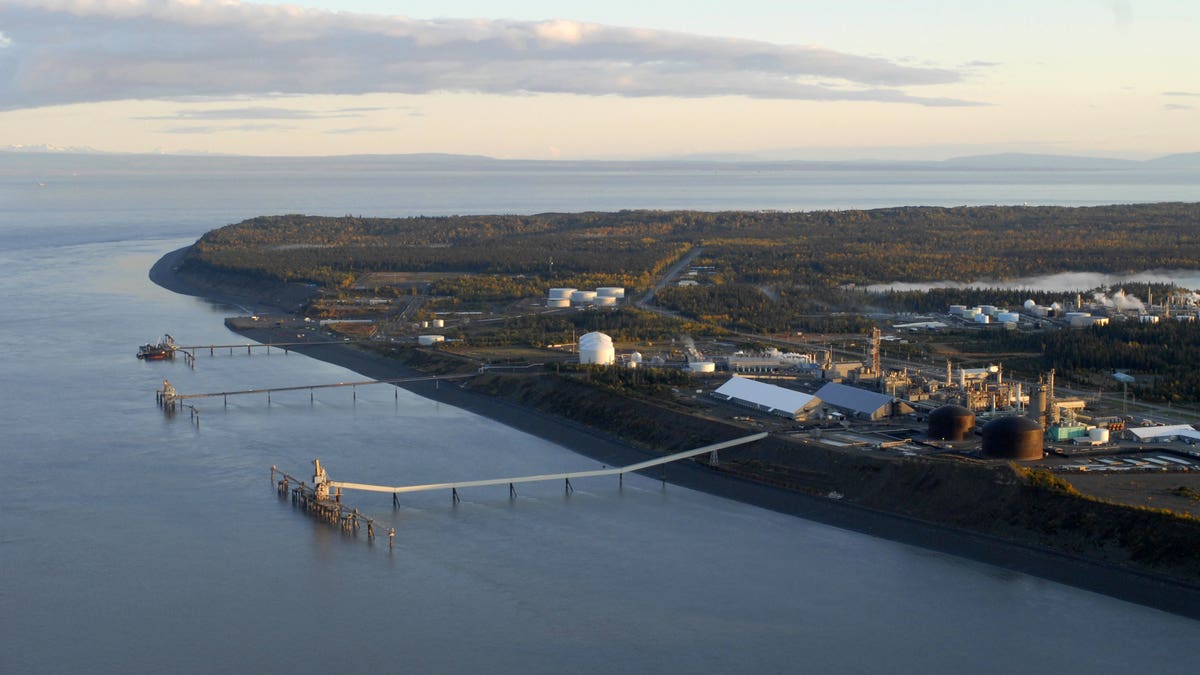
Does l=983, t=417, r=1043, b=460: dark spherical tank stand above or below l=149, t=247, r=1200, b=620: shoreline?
above

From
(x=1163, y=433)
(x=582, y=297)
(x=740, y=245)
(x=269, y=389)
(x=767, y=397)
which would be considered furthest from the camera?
(x=740, y=245)

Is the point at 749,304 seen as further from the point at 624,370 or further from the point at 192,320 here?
the point at 192,320

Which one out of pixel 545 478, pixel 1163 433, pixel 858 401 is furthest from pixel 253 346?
pixel 1163 433

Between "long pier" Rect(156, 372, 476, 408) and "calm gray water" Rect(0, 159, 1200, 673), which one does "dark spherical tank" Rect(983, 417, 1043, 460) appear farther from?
"long pier" Rect(156, 372, 476, 408)

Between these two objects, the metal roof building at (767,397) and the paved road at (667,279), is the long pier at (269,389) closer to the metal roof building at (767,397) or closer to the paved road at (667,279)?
the metal roof building at (767,397)

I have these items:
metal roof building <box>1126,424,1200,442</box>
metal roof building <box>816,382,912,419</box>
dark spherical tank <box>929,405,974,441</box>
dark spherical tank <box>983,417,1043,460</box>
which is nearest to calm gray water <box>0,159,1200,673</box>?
dark spherical tank <box>983,417,1043,460</box>

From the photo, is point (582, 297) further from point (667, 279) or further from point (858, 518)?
point (858, 518)

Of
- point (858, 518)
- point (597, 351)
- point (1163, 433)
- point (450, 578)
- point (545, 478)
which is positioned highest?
point (597, 351)
